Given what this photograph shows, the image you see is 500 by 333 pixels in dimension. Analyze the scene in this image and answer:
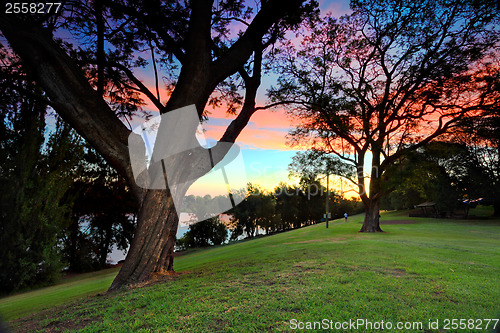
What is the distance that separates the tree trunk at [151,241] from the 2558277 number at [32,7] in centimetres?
545

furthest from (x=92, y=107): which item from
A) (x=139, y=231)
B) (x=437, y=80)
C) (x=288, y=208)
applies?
(x=288, y=208)

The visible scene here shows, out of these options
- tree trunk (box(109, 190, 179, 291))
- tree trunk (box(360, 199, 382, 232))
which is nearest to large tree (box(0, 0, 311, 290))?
tree trunk (box(109, 190, 179, 291))

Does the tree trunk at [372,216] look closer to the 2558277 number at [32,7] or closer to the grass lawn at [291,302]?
the grass lawn at [291,302]

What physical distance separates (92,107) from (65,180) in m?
11.1

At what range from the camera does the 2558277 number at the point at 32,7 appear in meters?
5.88

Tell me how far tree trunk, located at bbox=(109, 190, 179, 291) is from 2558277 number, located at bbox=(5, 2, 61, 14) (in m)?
5.45

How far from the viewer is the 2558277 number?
5.88 meters

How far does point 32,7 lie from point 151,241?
7439 millimetres

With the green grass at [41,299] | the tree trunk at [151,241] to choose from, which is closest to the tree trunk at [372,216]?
the tree trunk at [151,241]

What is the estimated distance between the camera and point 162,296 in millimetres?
4195

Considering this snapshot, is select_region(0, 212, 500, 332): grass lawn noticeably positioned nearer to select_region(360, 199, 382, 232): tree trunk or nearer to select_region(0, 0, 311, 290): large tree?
select_region(0, 0, 311, 290): large tree

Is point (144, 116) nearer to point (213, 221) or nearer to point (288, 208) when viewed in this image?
point (213, 221)

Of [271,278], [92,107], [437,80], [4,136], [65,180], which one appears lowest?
[271,278]

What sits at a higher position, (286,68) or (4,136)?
(286,68)
